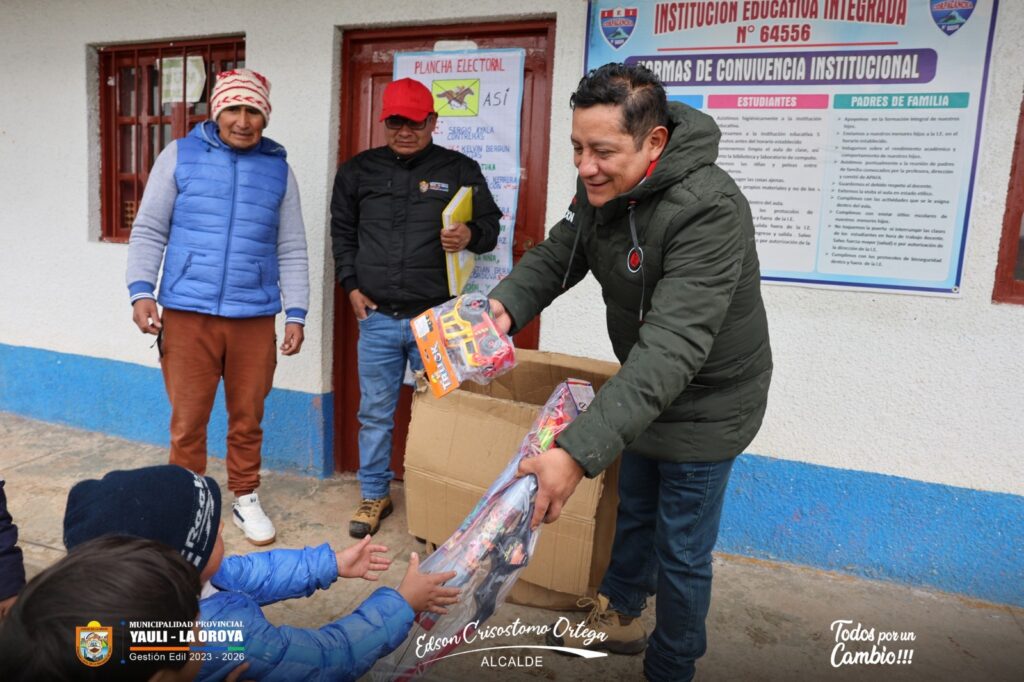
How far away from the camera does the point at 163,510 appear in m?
1.45

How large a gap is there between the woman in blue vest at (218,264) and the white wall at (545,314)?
606 mm

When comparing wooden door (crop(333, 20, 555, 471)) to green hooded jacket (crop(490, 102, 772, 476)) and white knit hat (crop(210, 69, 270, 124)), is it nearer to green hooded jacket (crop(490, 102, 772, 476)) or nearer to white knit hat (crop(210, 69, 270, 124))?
white knit hat (crop(210, 69, 270, 124))

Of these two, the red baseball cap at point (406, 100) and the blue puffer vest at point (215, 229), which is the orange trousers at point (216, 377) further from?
the red baseball cap at point (406, 100)

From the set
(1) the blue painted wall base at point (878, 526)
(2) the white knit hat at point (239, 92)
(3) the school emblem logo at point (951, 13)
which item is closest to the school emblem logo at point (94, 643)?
(2) the white knit hat at point (239, 92)

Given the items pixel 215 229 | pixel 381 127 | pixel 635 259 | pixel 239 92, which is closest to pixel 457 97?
pixel 381 127

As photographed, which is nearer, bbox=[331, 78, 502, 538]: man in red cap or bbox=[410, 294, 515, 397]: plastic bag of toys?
bbox=[410, 294, 515, 397]: plastic bag of toys

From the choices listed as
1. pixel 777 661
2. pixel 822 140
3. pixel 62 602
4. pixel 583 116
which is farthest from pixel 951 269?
pixel 62 602

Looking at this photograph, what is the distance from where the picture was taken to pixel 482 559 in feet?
5.82

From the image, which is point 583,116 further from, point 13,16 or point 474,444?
point 13,16

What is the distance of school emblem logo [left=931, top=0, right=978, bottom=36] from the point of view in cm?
271

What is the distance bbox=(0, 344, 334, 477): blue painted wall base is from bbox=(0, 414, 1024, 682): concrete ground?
1.17 ft

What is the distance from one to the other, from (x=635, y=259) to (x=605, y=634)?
1366mm

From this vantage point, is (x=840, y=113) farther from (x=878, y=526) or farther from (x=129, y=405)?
(x=129, y=405)

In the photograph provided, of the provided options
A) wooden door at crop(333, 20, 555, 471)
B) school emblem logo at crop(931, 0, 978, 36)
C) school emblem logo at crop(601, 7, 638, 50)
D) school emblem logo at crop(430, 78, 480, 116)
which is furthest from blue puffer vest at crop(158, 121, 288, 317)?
school emblem logo at crop(931, 0, 978, 36)
